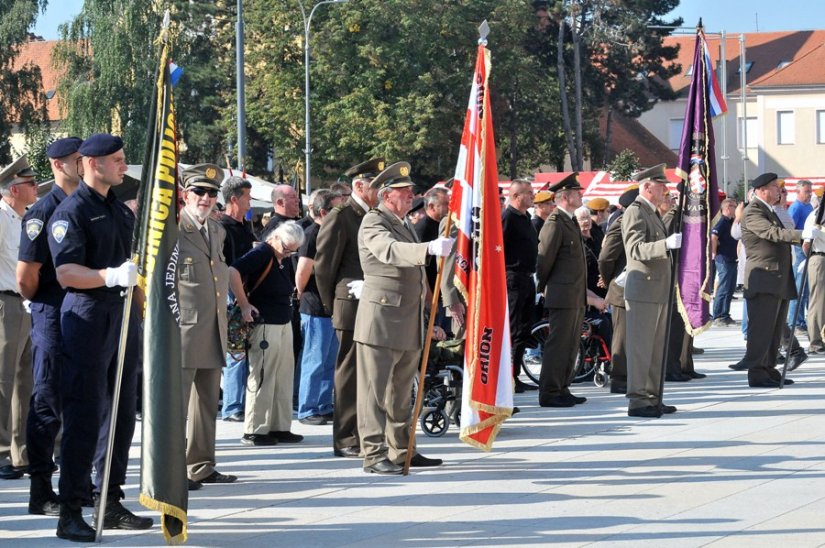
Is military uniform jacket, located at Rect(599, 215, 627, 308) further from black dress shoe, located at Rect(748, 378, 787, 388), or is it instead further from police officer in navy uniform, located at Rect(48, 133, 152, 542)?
police officer in navy uniform, located at Rect(48, 133, 152, 542)

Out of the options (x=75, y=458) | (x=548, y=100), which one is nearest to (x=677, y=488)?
(x=75, y=458)

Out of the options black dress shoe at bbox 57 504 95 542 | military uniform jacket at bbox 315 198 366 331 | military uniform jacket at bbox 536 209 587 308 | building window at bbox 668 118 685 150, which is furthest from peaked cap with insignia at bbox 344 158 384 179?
building window at bbox 668 118 685 150

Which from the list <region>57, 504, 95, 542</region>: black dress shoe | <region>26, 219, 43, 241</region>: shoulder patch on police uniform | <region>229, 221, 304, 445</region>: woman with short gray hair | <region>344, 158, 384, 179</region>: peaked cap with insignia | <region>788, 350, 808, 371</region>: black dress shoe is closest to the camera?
<region>57, 504, 95, 542</region>: black dress shoe

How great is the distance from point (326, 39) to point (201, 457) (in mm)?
47633

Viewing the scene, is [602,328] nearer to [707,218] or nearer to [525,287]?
[525,287]

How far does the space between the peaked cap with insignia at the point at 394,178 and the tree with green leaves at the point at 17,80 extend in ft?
160

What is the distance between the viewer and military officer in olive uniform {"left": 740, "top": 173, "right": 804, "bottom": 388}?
44.1ft

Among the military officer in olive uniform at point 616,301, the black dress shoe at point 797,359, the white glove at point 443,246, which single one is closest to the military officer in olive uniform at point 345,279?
the white glove at point 443,246

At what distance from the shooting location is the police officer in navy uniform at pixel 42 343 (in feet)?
24.7

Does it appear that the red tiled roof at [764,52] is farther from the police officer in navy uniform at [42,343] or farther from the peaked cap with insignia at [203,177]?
the police officer in navy uniform at [42,343]

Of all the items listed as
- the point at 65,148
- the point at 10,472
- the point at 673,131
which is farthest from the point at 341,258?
the point at 673,131

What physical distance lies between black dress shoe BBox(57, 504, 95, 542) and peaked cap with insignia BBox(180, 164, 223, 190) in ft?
7.58

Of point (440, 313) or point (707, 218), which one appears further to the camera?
point (440, 313)

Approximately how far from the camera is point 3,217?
30.6ft
